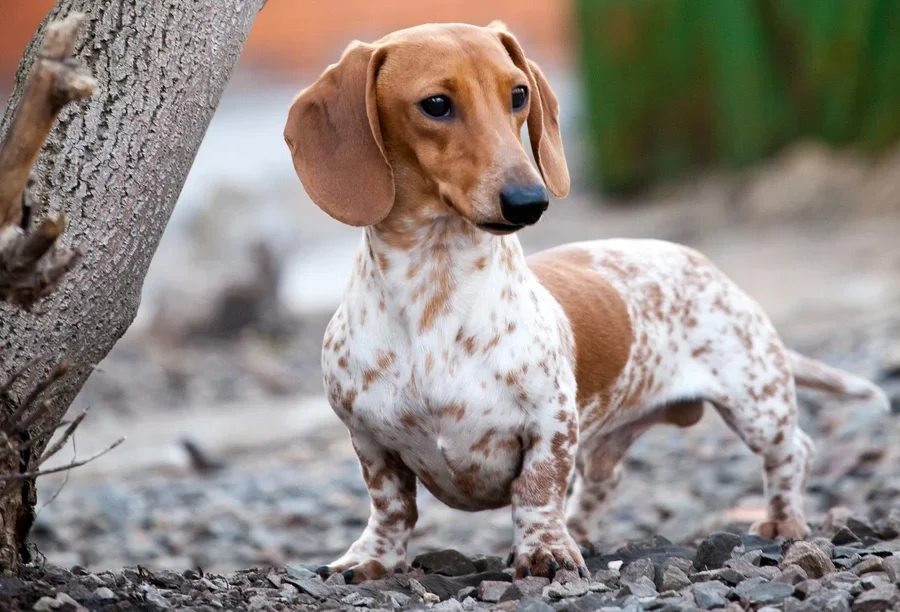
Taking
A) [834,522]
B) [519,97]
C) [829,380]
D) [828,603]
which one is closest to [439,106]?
[519,97]

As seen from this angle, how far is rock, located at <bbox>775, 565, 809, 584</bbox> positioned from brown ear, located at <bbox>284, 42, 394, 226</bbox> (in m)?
1.44

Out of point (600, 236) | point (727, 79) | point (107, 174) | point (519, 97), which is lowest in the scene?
point (600, 236)

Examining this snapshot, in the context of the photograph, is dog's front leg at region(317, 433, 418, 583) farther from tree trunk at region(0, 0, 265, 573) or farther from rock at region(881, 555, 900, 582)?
rock at region(881, 555, 900, 582)

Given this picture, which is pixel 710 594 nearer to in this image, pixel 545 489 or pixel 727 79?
pixel 545 489

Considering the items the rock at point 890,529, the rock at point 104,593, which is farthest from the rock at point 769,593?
the rock at point 104,593

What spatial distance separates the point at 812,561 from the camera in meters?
3.29

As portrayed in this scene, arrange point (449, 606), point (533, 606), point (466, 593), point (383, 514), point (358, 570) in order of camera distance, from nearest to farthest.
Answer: point (533, 606), point (449, 606), point (466, 593), point (358, 570), point (383, 514)

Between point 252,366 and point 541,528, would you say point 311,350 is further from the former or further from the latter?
point 541,528

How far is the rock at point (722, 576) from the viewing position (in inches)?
128

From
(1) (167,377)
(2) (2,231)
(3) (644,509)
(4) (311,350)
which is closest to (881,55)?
(4) (311,350)

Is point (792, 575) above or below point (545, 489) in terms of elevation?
below

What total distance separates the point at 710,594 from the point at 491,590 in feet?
1.97

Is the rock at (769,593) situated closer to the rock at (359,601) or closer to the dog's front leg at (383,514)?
the rock at (359,601)

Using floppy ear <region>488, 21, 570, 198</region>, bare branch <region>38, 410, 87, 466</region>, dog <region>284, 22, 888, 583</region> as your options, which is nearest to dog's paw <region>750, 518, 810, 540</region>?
dog <region>284, 22, 888, 583</region>
